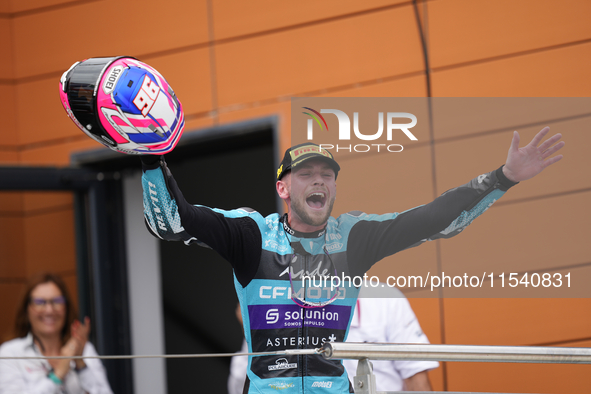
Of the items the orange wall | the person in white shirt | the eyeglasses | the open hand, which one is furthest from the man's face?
the eyeglasses

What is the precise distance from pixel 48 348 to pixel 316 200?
2.03 meters

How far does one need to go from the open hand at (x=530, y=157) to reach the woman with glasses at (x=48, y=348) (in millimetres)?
2374

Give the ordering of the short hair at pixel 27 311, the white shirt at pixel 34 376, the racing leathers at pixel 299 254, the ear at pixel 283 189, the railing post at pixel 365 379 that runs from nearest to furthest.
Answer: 1. the railing post at pixel 365 379
2. the racing leathers at pixel 299 254
3. the ear at pixel 283 189
4. the white shirt at pixel 34 376
5. the short hair at pixel 27 311

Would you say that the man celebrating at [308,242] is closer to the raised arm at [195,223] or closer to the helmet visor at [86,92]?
the raised arm at [195,223]

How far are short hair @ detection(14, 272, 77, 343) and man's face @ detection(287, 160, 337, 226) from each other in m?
1.93

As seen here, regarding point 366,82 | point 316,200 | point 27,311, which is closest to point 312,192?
point 316,200

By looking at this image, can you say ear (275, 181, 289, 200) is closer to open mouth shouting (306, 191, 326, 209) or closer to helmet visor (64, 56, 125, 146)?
open mouth shouting (306, 191, 326, 209)

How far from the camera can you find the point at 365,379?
1.55 m

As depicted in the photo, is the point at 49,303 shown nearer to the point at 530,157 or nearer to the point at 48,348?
the point at 48,348

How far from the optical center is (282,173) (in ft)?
6.75

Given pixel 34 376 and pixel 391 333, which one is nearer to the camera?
pixel 391 333

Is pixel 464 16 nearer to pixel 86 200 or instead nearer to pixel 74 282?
pixel 86 200

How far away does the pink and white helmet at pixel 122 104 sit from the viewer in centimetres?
164

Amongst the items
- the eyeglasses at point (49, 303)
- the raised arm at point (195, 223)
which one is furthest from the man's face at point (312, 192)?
the eyeglasses at point (49, 303)
